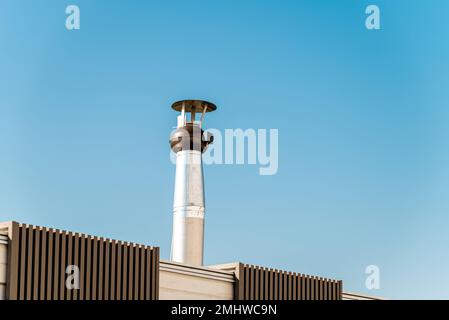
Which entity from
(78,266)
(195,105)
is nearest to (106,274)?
(78,266)

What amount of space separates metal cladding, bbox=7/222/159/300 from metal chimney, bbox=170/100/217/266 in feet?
38.9

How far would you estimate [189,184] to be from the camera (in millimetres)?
44781

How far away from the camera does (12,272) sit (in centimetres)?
2670

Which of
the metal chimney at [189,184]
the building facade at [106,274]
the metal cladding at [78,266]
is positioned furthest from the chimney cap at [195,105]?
the metal cladding at [78,266]

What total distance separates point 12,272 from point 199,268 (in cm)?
836

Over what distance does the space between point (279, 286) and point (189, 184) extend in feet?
32.3

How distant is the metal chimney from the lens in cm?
4344

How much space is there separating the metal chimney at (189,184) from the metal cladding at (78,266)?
11853mm

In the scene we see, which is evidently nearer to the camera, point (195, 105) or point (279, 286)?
point (279, 286)

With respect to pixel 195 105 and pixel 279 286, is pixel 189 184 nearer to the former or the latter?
pixel 195 105

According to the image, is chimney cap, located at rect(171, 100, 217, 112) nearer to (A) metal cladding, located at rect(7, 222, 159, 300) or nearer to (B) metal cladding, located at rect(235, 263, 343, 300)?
(B) metal cladding, located at rect(235, 263, 343, 300)

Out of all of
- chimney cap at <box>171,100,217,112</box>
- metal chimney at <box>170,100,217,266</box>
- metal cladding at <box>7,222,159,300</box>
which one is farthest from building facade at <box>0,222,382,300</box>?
chimney cap at <box>171,100,217,112</box>

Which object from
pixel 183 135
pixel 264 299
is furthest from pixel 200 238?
pixel 264 299

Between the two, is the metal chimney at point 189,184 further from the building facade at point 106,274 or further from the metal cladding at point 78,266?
the metal cladding at point 78,266
